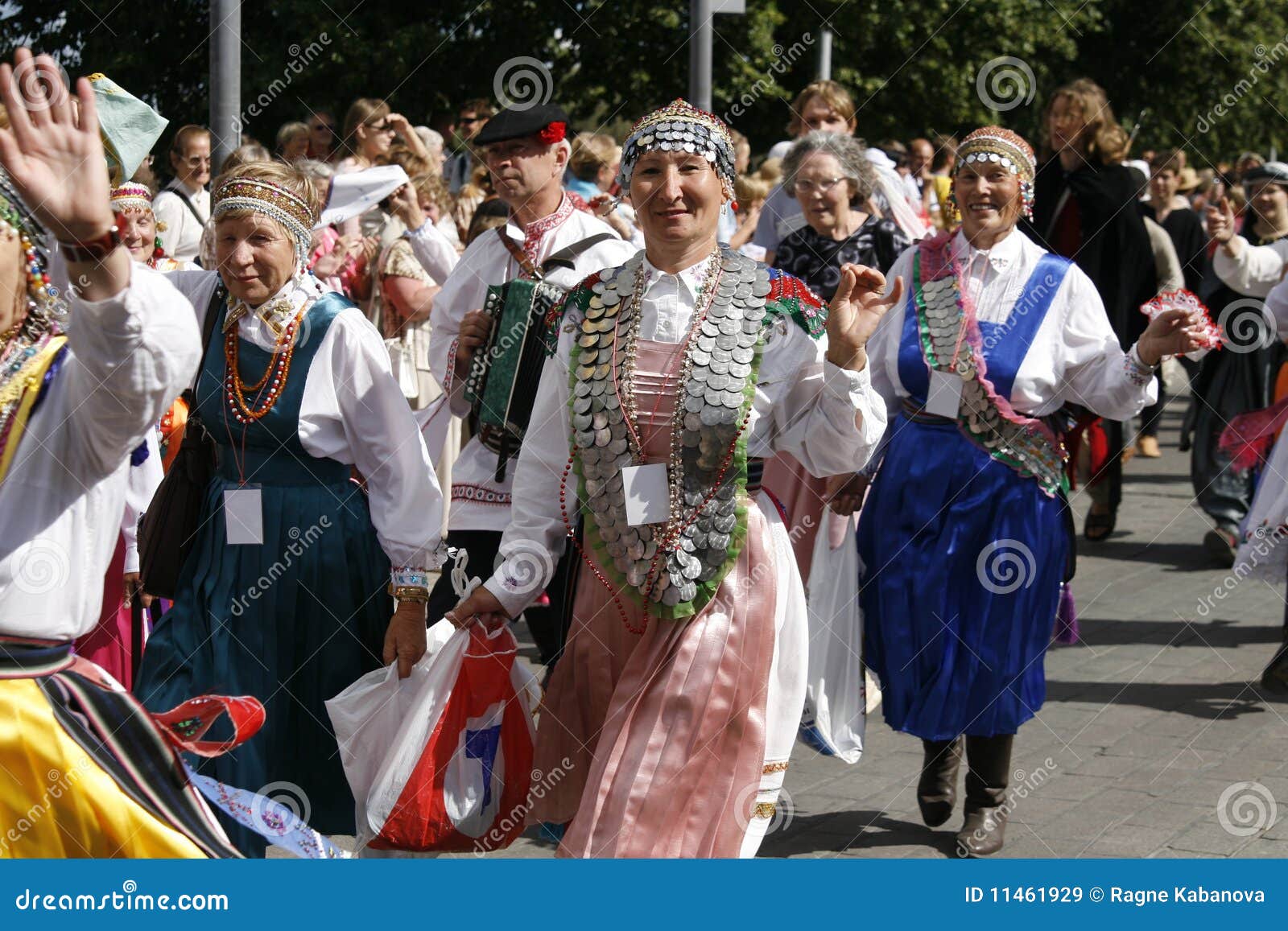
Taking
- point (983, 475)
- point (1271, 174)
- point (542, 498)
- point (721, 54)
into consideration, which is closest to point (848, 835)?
point (983, 475)

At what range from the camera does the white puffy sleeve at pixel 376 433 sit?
4375 mm

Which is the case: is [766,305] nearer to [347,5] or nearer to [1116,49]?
[347,5]

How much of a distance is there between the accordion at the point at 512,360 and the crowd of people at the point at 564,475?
50mm

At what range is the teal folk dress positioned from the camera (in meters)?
4.40

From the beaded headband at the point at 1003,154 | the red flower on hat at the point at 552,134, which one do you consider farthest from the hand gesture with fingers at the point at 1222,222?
the red flower on hat at the point at 552,134

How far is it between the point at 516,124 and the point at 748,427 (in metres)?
1.99

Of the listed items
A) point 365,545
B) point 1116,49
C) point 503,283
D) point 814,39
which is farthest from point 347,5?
point 1116,49

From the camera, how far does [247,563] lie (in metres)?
4.42

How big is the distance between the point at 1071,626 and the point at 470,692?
263 cm

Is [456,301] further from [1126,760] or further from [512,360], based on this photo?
[1126,760]

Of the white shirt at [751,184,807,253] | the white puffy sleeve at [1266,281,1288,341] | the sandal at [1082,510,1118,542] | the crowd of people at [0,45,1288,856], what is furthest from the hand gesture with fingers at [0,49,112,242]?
the sandal at [1082,510,1118,542]

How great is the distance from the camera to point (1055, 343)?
529 cm

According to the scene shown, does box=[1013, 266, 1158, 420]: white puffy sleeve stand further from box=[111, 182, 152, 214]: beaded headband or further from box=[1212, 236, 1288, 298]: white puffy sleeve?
box=[111, 182, 152, 214]: beaded headband

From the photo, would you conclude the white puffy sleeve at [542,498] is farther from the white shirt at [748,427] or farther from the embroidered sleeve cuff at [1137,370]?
the embroidered sleeve cuff at [1137,370]
